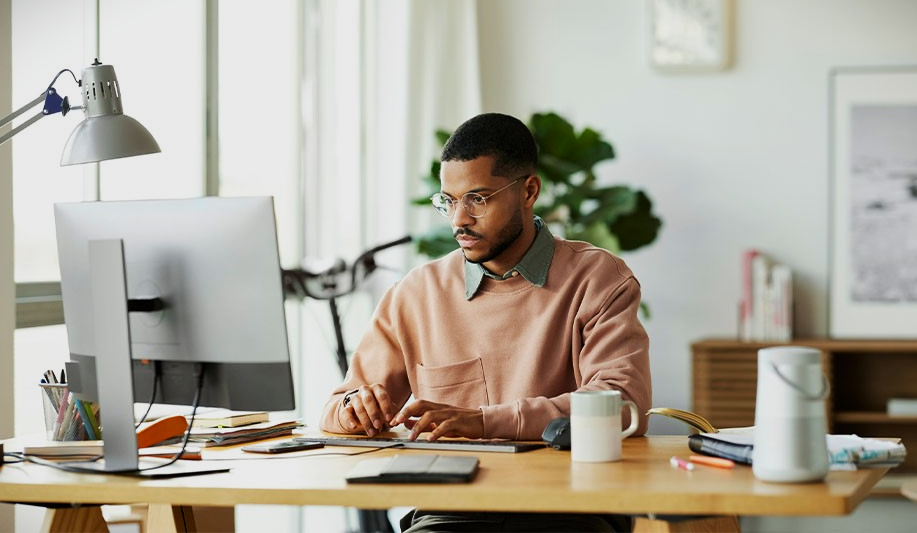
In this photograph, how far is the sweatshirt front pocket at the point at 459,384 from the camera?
2.24 metres

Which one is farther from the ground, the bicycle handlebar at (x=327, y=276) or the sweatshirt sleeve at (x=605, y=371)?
the bicycle handlebar at (x=327, y=276)

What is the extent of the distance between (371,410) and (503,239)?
0.47 metres

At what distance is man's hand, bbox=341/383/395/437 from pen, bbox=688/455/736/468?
59 cm

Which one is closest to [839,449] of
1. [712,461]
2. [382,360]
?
[712,461]

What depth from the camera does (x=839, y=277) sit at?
16.8 feet

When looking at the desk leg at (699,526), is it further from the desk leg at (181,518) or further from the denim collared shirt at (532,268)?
the desk leg at (181,518)

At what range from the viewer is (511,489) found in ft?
4.88

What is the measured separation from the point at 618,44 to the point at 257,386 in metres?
3.98

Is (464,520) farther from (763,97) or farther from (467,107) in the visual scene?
(763,97)

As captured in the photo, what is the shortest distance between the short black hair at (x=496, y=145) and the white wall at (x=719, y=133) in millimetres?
2981

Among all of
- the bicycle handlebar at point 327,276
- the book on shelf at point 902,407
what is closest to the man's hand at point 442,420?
the bicycle handlebar at point 327,276

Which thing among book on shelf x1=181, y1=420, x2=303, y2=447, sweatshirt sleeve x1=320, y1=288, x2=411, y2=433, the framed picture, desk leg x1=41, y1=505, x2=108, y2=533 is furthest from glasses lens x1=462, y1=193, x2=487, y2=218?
the framed picture

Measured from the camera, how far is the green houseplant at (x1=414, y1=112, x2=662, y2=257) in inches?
177

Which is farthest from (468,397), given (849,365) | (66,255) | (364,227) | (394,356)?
(849,365)
